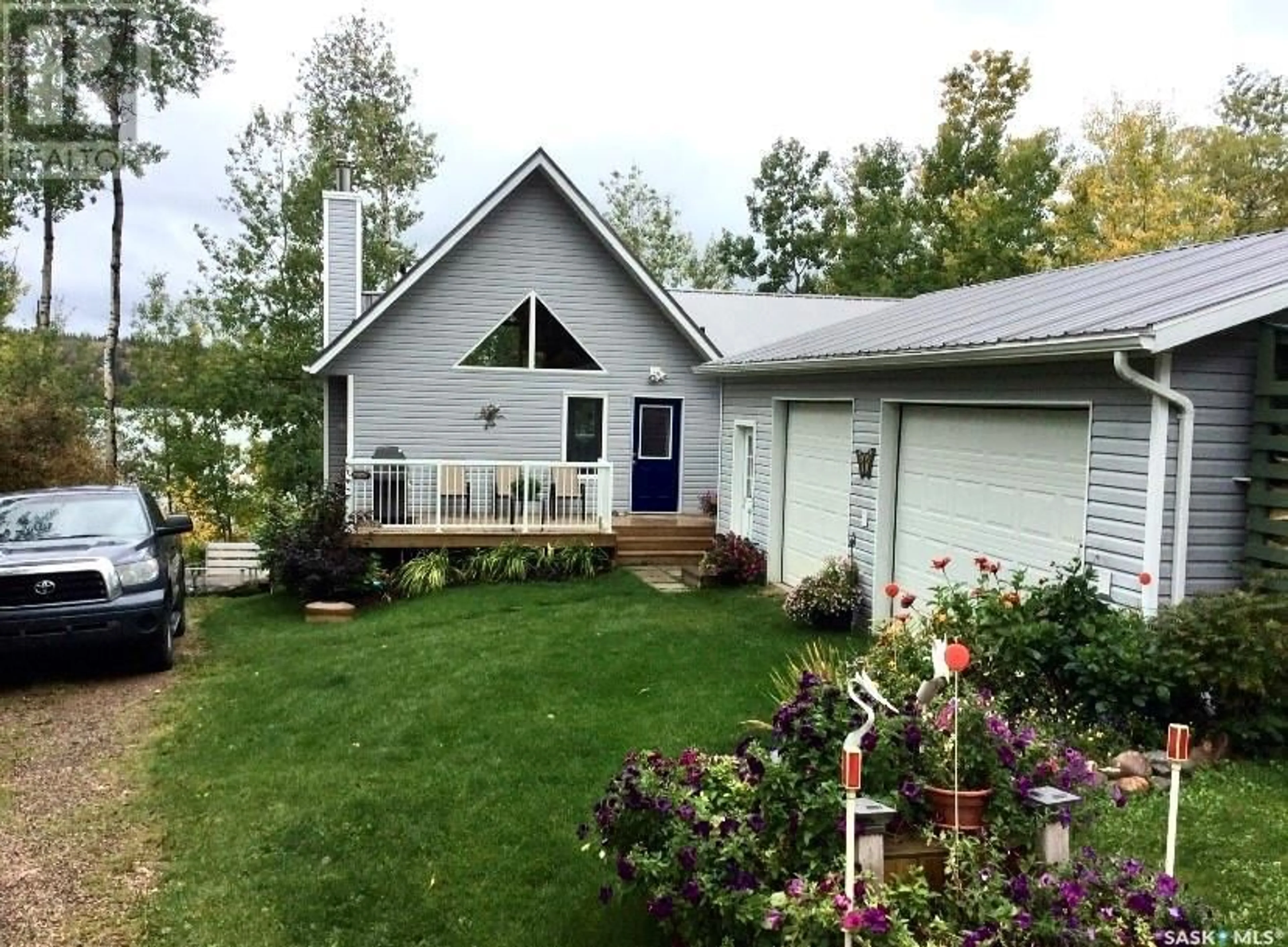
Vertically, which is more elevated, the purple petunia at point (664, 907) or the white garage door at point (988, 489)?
the white garage door at point (988, 489)

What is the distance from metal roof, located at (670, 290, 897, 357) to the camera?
1861 cm

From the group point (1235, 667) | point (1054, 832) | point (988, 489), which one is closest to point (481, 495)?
point (988, 489)

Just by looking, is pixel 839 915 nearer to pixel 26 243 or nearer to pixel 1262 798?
pixel 1262 798

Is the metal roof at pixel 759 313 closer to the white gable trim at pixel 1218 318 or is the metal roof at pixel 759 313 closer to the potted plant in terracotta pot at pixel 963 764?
the white gable trim at pixel 1218 318

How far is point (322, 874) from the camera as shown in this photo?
174 inches

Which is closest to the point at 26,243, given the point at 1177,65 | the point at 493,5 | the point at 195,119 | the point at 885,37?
the point at 195,119

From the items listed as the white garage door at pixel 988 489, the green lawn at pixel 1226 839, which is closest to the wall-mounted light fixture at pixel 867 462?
the white garage door at pixel 988 489

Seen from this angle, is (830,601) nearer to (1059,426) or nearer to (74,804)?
(1059,426)

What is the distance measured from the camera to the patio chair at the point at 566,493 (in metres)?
14.5

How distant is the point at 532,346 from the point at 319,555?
5.31 meters

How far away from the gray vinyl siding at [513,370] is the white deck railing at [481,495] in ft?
3.15

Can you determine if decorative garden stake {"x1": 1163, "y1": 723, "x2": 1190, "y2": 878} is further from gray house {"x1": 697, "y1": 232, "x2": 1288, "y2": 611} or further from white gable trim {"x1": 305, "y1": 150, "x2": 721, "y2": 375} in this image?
white gable trim {"x1": 305, "y1": 150, "x2": 721, "y2": 375}

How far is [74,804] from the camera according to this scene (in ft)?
18.1

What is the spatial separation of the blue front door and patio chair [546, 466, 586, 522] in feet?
6.87
